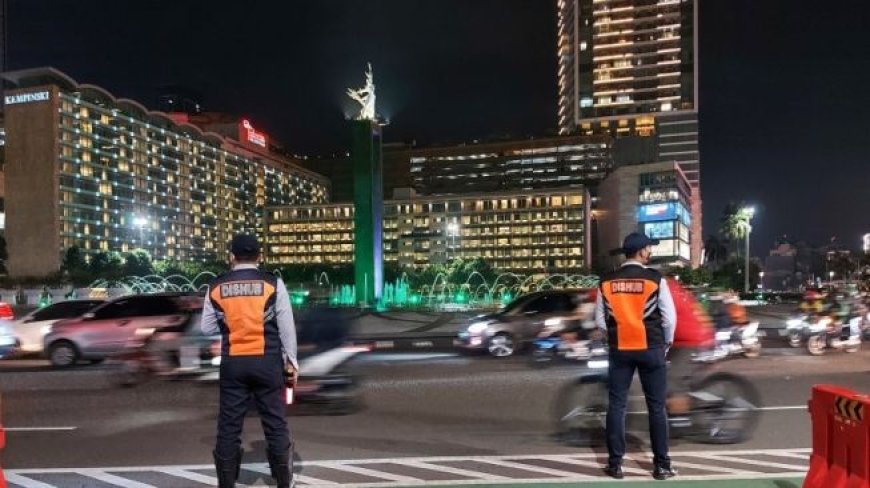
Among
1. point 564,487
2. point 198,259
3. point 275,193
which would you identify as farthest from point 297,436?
point 275,193

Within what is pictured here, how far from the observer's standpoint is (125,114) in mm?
123125

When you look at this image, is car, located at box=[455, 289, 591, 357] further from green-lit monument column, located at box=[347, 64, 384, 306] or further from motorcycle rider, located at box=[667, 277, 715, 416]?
green-lit monument column, located at box=[347, 64, 384, 306]

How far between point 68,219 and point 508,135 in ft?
321

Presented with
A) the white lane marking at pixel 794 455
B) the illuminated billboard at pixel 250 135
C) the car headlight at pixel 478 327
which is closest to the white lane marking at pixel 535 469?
the white lane marking at pixel 794 455

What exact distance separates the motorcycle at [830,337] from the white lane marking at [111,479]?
14852mm

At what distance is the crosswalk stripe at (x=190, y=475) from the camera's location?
249 inches

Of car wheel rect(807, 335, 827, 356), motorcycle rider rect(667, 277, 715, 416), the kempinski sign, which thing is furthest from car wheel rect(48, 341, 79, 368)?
the kempinski sign

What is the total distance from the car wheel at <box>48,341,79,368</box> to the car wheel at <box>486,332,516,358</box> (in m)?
8.64

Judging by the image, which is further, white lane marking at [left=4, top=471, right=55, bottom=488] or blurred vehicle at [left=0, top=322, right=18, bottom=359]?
blurred vehicle at [left=0, top=322, right=18, bottom=359]

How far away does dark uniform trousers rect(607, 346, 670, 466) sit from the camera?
5879 mm

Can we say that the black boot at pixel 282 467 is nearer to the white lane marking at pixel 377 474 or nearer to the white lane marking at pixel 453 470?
the white lane marking at pixel 377 474

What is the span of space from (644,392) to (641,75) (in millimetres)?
173186

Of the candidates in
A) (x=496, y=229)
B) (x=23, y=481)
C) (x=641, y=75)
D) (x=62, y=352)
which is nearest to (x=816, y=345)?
(x=23, y=481)

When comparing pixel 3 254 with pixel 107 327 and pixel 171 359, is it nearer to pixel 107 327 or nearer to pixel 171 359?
pixel 107 327
